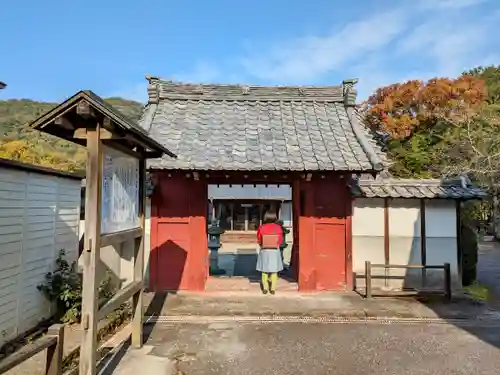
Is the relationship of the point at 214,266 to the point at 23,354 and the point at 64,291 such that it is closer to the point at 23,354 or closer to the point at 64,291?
the point at 64,291

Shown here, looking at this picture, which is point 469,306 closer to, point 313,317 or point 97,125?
point 313,317

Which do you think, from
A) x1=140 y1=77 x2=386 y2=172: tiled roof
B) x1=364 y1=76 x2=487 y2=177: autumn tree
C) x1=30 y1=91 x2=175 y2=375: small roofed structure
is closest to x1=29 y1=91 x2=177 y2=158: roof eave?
x1=30 y1=91 x2=175 y2=375: small roofed structure

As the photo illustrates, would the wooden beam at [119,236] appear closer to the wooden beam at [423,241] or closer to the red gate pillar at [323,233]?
the red gate pillar at [323,233]

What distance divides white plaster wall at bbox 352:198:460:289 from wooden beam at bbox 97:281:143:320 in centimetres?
569

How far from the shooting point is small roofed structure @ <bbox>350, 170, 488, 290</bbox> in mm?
9258

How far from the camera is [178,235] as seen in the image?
8781mm

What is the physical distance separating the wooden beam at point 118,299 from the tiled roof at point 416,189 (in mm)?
5504

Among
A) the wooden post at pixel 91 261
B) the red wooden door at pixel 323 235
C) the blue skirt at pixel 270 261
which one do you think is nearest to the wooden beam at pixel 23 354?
the wooden post at pixel 91 261

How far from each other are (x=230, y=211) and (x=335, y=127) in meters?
18.1

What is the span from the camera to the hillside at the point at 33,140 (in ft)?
38.4

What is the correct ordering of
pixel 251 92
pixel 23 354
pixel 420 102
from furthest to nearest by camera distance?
pixel 420 102 < pixel 251 92 < pixel 23 354

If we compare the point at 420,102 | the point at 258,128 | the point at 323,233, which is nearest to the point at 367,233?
the point at 323,233

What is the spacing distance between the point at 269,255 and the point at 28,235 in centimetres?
466

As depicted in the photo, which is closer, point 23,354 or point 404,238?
point 23,354
